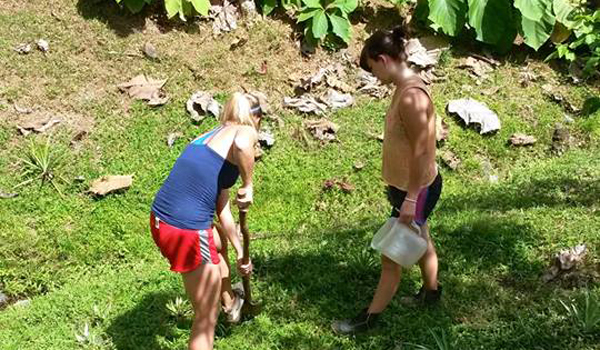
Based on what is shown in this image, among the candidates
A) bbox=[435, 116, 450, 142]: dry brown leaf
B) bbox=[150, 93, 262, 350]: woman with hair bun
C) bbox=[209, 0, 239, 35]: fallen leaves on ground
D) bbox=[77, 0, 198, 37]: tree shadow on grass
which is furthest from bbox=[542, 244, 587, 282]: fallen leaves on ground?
bbox=[77, 0, 198, 37]: tree shadow on grass

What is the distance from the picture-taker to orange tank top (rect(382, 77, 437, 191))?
127 inches

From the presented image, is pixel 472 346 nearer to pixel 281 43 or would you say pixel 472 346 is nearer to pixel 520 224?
pixel 520 224

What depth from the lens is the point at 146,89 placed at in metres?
6.43

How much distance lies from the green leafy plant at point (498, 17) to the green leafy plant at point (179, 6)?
7.82 feet

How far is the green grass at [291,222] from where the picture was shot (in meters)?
4.00

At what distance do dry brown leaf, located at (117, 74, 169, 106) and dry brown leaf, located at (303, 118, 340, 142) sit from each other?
1.39m

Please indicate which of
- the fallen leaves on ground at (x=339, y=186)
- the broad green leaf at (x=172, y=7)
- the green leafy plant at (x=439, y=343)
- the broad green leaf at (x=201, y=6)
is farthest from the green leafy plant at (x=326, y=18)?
the green leafy plant at (x=439, y=343)

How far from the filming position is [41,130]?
19.5 ft

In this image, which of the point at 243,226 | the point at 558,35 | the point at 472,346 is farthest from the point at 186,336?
the point at 558,35

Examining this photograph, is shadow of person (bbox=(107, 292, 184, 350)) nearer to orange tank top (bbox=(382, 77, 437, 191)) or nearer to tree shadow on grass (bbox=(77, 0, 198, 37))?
orange tank top (bbox=(382, 77, 437, 191))

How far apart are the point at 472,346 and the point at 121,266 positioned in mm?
2830

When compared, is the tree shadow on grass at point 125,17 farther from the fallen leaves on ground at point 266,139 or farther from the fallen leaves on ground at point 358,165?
the fallen leaves on ground at point 358,165

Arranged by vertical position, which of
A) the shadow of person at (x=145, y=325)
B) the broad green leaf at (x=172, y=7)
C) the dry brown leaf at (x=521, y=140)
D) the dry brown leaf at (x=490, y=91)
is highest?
the broad green leaf at (x=172, y=7)

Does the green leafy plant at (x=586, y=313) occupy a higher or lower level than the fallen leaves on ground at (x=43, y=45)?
lower
